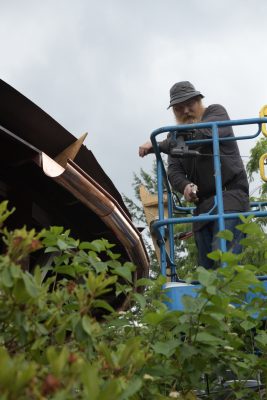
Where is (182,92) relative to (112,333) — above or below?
above

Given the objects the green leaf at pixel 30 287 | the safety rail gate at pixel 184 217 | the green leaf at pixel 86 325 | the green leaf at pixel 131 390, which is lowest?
the green leaf at pixel 131 390

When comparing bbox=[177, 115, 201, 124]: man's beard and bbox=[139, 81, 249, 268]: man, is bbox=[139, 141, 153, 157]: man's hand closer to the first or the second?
bbox=[139, 81, 249, 268]: man

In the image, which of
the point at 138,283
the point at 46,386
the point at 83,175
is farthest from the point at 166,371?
the point at 83,175

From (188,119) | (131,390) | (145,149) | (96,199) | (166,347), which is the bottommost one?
(131,390)

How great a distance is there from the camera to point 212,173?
18.0ft

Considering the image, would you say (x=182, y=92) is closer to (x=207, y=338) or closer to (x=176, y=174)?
(x=176, y=174)

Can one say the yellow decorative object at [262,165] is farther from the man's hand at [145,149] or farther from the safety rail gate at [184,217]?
the man's hand at [145,149]

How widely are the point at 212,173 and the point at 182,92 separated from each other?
24.7 inches

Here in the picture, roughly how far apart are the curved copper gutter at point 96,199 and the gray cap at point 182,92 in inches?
34.1

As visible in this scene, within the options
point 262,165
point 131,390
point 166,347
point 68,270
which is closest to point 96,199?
point 262,165

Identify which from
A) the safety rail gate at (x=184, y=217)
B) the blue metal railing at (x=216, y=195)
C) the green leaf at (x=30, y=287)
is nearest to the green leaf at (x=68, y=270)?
the green leaf at (x=30, y=287)

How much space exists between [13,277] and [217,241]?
2.85 m

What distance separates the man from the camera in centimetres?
539

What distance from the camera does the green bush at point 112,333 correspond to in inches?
78.9
